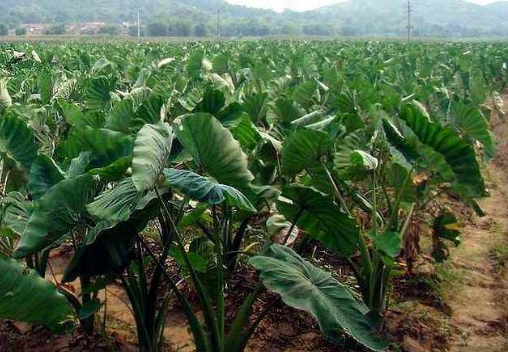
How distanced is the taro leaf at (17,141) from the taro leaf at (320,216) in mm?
1148

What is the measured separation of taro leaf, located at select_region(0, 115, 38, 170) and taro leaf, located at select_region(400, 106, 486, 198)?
1.62 metres

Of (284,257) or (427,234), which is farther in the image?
(427,234)

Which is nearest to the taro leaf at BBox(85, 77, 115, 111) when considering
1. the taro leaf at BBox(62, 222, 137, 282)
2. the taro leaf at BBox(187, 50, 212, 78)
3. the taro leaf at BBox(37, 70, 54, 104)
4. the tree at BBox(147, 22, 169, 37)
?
the taro leaf at BBox(37, 70, 54, 104)

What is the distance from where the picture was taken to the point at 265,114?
3984 mm

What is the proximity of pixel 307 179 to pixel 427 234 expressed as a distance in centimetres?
215

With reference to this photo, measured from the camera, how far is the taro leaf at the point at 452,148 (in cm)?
246

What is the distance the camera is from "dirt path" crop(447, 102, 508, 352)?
3162 mm

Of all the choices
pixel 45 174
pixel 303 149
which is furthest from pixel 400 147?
pixel 45 174

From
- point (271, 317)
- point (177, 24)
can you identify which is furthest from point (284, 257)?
point (177, 24)

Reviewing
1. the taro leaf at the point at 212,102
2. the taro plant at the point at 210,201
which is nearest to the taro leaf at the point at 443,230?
the taro plant at the point at 210,201

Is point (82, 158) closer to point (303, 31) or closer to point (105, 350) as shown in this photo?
point (105, 350)

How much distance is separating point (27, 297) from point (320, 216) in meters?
1.17

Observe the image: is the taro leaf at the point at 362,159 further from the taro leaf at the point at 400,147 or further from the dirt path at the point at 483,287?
the dirt path at the point at 483,287

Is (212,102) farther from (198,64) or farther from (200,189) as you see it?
(198,64)
